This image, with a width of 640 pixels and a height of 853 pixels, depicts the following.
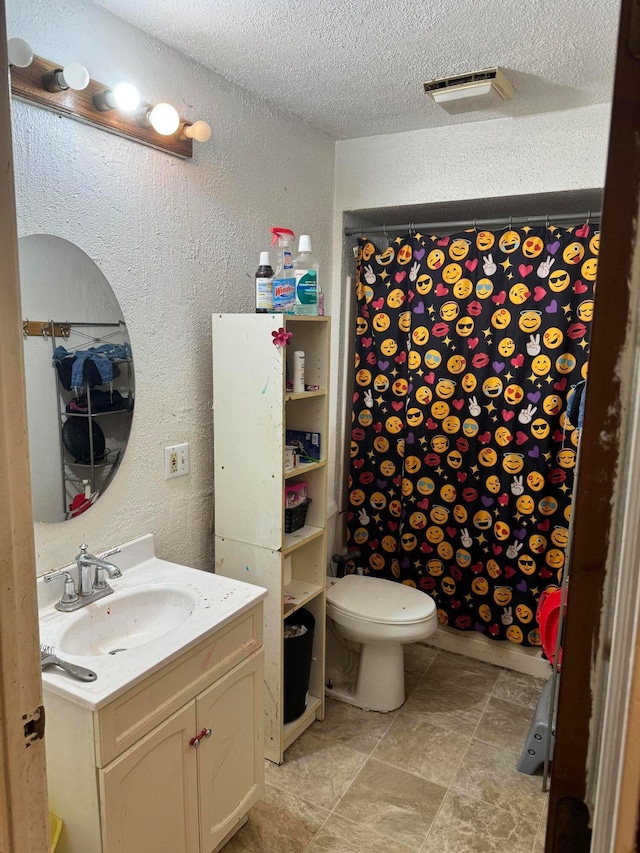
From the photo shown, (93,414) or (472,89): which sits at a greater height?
(472,89)

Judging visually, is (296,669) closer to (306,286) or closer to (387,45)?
(306,286)

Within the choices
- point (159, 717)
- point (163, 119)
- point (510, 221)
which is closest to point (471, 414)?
point (510, 221)

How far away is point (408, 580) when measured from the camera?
2.89 meters

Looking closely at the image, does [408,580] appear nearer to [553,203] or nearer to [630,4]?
[553,203]

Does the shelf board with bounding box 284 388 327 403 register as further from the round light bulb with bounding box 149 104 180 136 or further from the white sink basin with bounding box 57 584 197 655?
the round light bulb with bounding box 149 104 180 136

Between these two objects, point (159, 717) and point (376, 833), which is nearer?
point (159, 717)

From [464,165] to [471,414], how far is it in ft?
3.45

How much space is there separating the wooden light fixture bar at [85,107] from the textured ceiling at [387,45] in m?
0.27

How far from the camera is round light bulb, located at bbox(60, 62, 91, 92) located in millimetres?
1421

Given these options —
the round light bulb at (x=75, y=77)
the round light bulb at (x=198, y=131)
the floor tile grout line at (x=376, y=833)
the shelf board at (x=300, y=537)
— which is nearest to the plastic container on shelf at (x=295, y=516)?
the shelf board at (x=300, y=537)

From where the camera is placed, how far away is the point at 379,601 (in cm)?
246

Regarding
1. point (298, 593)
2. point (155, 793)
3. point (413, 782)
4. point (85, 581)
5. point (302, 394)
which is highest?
point (302, 394)

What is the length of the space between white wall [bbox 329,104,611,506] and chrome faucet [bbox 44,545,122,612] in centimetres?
143

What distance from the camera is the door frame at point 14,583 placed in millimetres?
750
